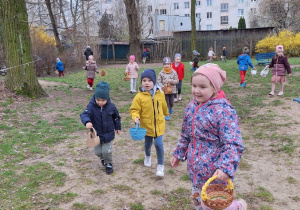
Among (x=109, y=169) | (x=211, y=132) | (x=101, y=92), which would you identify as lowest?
(x=109, y=169)

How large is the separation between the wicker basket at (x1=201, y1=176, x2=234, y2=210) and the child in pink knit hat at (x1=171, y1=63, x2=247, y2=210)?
6 cm

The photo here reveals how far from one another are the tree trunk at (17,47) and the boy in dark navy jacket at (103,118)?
676cm

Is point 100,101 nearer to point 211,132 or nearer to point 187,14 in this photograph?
point 211,132

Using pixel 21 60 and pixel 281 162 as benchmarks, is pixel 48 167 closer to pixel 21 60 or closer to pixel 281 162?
pixel 281 162

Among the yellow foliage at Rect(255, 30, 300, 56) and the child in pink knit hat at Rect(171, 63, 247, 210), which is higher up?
the yellow foliage at Rect(255, 30, 300, 56)

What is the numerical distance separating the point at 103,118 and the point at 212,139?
2.25m

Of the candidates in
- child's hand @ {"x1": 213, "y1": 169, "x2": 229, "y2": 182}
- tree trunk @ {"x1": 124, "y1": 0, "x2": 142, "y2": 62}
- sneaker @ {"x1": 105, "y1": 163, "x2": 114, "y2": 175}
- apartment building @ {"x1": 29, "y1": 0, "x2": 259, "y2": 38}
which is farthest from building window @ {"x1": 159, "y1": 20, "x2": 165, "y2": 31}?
child's hand @ {"x1": 213, "y1": 169, "x2": 229, "y2": 182}

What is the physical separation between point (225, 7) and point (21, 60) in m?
51.1

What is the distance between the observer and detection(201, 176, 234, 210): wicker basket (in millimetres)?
2148

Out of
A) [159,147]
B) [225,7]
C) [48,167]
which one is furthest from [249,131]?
[225,7]

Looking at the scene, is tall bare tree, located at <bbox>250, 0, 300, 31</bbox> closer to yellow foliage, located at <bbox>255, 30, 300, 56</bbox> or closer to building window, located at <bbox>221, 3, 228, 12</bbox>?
yellow foliage, located at <bbox>255, 30, 300, 56</bbox>

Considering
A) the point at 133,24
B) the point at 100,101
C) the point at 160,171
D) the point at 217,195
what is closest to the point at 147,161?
the point at 160,171

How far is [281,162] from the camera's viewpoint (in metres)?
4.67

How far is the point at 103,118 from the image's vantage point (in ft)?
14.1
